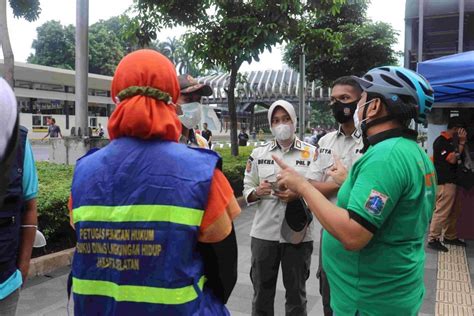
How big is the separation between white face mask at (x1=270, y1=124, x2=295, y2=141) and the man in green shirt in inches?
50.0

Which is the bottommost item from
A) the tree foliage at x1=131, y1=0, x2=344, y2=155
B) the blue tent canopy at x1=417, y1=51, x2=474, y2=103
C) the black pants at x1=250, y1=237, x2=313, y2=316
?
the black pants at x1=250, y1=237, x2=313, y2=316

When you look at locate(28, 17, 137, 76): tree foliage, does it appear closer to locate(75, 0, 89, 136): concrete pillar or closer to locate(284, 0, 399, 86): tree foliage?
locate(284, 0, 399, 86): tree foliage

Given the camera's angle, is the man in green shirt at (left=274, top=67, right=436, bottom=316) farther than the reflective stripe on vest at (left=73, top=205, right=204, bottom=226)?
Yes

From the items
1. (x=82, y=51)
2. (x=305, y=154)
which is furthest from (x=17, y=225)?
(x=82, y=51)

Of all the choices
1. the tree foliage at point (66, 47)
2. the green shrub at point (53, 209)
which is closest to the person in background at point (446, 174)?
the green shrub at point (53, 209)

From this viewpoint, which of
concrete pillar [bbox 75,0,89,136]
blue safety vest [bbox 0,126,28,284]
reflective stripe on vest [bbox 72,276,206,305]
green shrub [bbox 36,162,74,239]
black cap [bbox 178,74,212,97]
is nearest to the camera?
reflective stripe on vest [bbox 72,276,206,305]

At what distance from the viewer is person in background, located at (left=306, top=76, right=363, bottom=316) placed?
278cm

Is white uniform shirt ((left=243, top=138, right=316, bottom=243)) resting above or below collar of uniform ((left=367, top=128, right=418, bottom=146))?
below

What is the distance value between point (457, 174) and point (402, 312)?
474cm

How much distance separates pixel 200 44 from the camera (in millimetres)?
10039

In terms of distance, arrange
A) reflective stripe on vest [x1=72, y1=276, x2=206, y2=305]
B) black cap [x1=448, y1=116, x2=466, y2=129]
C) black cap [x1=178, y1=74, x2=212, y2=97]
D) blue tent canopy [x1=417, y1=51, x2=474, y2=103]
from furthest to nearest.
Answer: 1. black cap [x1=448, y1=116, x2=466, y2=129]
2. blue tent canopy [x1=417, y1=51, x2=474, y2=103]
3. black cap [x1=178, y1=74, x2=212, y2=97]
4. reflective stripe on vest [x1=72, y1=276, x2=206, y2=305]

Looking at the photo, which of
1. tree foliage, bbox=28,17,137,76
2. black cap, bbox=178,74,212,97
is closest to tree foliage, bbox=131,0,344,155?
black cap, bbox=178,74,212,97

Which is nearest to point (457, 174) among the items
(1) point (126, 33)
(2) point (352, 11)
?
Answer: (1) point (126, 33)

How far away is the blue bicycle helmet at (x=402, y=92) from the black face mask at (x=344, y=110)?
100 centimetres
